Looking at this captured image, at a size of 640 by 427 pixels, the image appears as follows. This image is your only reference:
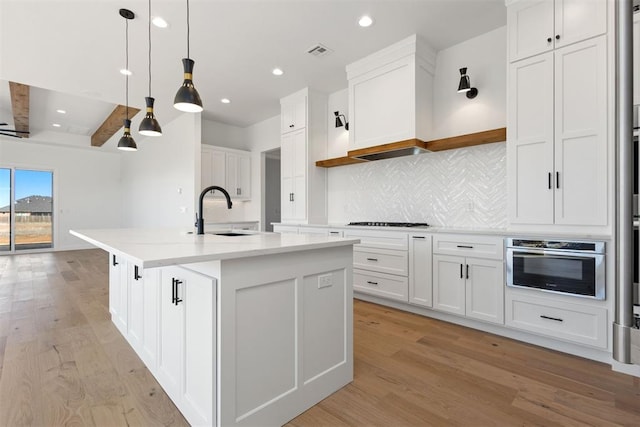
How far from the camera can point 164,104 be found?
17.0 feet

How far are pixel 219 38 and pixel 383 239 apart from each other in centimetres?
280

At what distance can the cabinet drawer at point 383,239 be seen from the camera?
130 inches

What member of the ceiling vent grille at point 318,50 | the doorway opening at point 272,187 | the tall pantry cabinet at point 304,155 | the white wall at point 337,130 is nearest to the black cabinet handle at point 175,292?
the ceiling vent grille at point 318,50

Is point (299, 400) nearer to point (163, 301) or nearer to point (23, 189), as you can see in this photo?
point (163, 301)

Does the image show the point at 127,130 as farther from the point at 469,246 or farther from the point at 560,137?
the point at 560,137

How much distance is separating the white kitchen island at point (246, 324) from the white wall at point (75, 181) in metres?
8.07

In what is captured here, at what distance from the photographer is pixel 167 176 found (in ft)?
21.0

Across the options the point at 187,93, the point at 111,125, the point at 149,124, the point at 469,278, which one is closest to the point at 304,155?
the point at 149,124

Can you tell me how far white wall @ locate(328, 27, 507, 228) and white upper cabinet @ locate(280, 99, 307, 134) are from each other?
1288mm

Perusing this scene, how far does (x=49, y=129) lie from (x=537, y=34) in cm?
959

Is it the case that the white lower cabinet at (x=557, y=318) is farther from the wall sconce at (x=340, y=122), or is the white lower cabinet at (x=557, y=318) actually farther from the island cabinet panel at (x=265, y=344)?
the wall sconce at (x=340, y=122)

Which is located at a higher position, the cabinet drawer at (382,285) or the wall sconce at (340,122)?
the wall sconce at (340,122)

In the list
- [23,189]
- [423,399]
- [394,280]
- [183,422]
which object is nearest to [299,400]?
[183,422]

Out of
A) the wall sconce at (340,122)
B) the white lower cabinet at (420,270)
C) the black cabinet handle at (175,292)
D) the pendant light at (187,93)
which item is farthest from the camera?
the wall sconce at (340,122)
